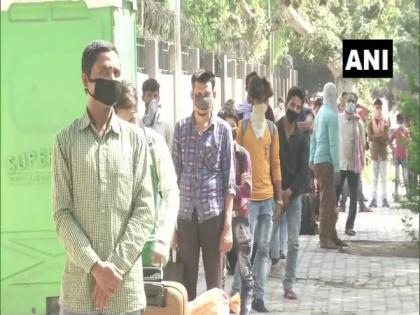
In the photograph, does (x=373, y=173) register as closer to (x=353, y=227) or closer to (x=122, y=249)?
(x=353, y=227)

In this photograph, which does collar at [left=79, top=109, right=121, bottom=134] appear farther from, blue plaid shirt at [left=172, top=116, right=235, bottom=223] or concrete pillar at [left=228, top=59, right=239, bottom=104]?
concrete pillar at [left=228, top=59, right=239, bottom=104]

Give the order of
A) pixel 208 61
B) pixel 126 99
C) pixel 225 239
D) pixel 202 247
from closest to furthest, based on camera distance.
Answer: pixel 126 99 → pixel 225 239 → pixel 202 247 → pixel 208 61

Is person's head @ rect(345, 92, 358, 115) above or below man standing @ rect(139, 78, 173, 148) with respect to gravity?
below

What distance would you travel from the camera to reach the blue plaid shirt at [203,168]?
750 cm

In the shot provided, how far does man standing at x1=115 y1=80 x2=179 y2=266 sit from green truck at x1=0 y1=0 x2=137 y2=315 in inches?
108

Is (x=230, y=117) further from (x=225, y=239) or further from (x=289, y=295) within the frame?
(x=225, y=239)

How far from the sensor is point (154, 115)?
34.1 ft

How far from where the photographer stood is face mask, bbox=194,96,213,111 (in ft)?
24.9

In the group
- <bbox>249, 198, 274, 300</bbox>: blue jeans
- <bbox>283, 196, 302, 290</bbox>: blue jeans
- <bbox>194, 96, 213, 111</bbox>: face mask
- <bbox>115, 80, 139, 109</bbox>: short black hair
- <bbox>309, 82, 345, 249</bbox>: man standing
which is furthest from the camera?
<bbox>309, 82, 345, 249</bbox>: man standing

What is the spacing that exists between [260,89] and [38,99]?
6.16ft

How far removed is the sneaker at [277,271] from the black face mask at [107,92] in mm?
7206

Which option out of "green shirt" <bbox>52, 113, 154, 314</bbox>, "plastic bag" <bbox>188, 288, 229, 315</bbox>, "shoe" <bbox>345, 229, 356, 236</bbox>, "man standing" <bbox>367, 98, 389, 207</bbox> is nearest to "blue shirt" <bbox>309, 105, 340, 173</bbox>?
"shoe" <bbox>345, 229, 356, 236</bbox>

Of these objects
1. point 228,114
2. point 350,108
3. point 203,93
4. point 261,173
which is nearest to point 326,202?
point 350,108

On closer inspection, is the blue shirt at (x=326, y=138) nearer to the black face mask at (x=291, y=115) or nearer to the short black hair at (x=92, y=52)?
the black face mask at (x=291, y=115)
